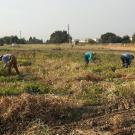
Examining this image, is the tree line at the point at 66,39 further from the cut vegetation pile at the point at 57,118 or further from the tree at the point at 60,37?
the cut vegetation pile at the point at 57,118

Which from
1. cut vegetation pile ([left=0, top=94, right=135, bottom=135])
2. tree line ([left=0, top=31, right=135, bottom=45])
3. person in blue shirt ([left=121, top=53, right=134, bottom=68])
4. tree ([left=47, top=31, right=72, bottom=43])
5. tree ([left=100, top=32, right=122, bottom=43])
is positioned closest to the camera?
cut vegetation pile ([left=0, top=94, right=135, bottom=135])

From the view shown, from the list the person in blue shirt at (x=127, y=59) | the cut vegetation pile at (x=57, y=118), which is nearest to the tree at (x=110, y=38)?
the person in blue shirt at (x=127, y=59)

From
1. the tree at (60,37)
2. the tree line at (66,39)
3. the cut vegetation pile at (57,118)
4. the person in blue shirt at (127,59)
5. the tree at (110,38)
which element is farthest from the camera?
the tree at (60,37)

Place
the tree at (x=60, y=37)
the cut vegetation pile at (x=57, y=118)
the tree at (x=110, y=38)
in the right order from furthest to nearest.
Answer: the tree at (x=60, y=37), the tree at (x=110, y=38), the cut vegetation pile at (x=57, y=118)

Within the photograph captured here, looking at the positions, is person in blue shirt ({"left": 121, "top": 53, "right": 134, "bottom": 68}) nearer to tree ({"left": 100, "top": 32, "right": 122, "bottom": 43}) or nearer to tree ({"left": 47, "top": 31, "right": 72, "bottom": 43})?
tree ({"left": 100, "top": 32, "right": 122, "bottom": 43})

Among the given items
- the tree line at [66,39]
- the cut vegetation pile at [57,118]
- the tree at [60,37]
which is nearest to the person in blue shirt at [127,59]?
the cut vegetation pile at [57,118]

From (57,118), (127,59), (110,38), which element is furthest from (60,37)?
(57,118)

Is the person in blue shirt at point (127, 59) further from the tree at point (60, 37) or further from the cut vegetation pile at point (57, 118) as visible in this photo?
the tree at point (60, 37)

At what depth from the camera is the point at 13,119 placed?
840cm

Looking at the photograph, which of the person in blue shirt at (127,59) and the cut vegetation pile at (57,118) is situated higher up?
the person in blue shirt at (127,59)

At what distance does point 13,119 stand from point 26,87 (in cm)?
394

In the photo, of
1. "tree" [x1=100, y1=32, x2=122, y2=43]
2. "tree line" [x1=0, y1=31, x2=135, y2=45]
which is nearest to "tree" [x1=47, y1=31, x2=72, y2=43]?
"tree line" [x1=0, y1=31, x2=135, y2=45]

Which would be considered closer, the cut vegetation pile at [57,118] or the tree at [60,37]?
the cut vegetation pile at [57,118]

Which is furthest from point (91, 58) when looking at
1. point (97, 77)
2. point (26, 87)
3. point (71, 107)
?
point (71, 107)
